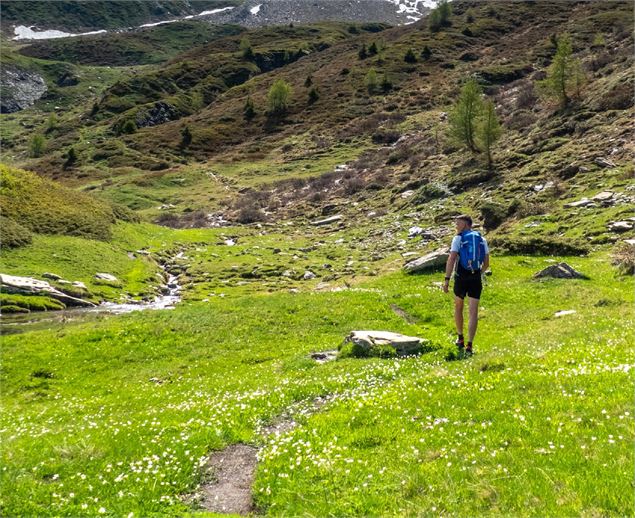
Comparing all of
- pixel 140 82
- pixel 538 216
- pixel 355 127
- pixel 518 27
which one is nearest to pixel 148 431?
pixel 538 216

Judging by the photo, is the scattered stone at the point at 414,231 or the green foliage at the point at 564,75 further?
the green foliage at the point at 564,75

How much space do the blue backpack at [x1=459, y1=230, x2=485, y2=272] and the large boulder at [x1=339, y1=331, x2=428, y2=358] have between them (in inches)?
162

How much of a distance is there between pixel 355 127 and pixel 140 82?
4796 inches

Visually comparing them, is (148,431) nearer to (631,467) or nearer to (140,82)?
(631,467)

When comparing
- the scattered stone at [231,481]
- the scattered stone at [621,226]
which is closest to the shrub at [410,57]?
the scattered stone at [621,226]

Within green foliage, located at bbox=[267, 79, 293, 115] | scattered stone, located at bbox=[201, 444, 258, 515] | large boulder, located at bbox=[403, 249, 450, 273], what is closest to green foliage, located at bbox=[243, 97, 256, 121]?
green foliage, located at bbox=[267, 79, 293, 115]

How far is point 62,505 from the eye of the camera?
827 centimetres

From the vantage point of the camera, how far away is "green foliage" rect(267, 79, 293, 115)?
456 feet

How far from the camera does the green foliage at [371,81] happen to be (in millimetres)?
137250

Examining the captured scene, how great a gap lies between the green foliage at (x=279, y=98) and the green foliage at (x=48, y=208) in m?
94.3

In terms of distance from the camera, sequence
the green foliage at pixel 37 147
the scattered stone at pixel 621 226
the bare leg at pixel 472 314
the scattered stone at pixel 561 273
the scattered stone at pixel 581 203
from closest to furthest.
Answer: the bare leg at pixel 472 314
the scattered stone at pixel 561 273
the scattered stone at pixel 621 226
the scattered stone at pixel 581 203
the green foliage at pixel 37 147

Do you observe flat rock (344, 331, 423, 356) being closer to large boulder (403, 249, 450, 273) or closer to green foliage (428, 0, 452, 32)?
large boulder (403, 249, 450, 273)

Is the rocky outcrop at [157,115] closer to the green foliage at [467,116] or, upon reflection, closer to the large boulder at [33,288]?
the green foliage at [467,116]

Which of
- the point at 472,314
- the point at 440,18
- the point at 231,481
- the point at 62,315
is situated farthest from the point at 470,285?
the point at 440,18
